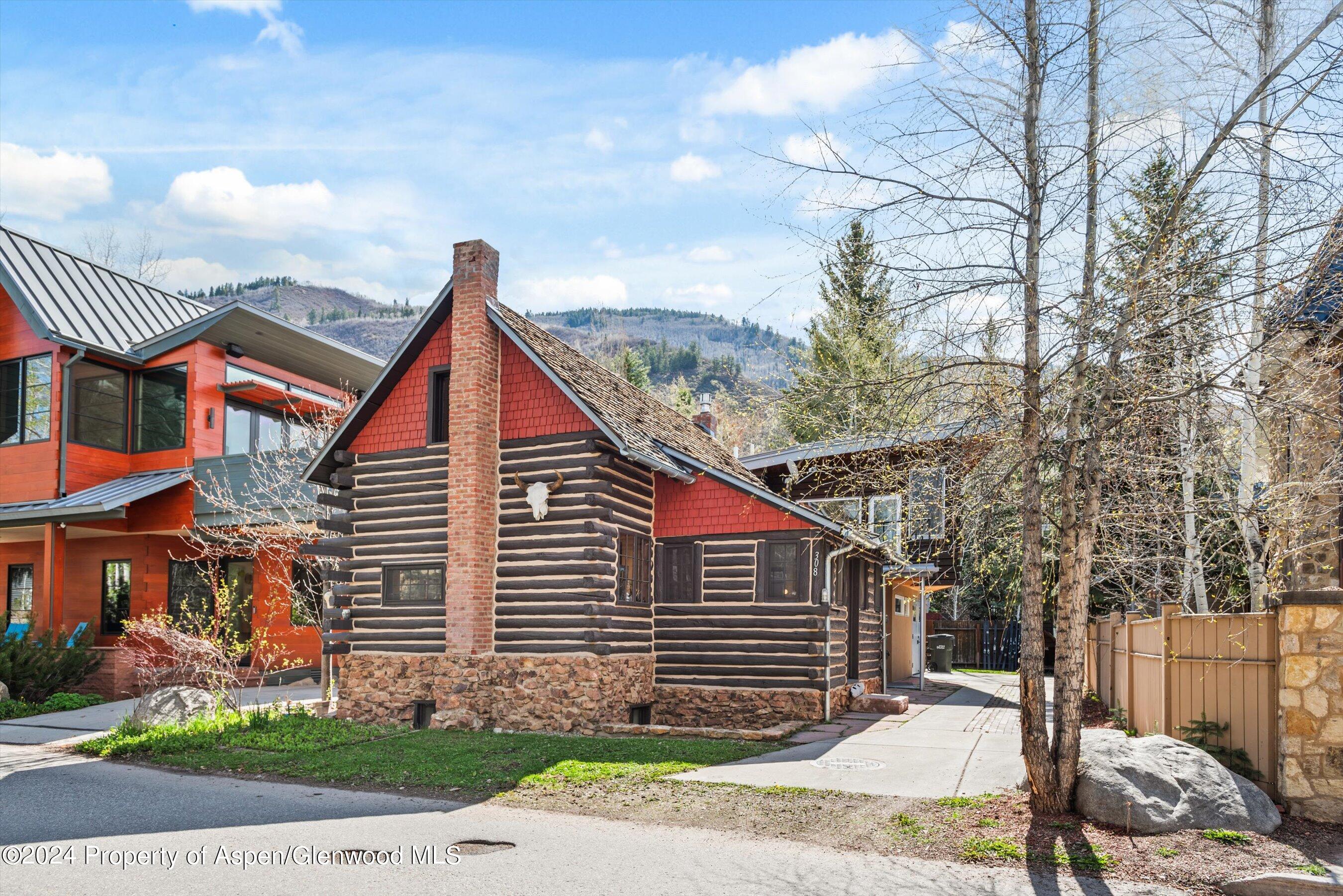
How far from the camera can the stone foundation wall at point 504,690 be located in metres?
15.8

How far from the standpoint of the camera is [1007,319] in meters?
9.29

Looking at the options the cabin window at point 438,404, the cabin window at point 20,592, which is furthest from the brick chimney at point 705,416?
the cabin window at point 20,592

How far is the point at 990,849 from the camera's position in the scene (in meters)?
8.34

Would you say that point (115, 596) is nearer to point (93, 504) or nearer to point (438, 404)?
point (93, 504)

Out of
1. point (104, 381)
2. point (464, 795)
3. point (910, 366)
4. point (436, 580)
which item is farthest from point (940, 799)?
point (104, 381)

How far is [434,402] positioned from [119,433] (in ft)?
36.3

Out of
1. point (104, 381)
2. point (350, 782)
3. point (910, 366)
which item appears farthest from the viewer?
point (104, 381)

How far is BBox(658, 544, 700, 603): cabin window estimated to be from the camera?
17734 millimetres

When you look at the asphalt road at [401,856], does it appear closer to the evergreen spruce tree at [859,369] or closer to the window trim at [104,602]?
the evergreen spruce tree at [859,369]

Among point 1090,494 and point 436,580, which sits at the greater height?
point 1090,494

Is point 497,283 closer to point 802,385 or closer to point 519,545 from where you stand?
point 519,545

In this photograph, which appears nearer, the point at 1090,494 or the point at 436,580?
the point at 1090,494

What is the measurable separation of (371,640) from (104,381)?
11.3m

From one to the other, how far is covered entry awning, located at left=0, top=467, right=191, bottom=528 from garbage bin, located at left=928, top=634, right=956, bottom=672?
21.0 meters
